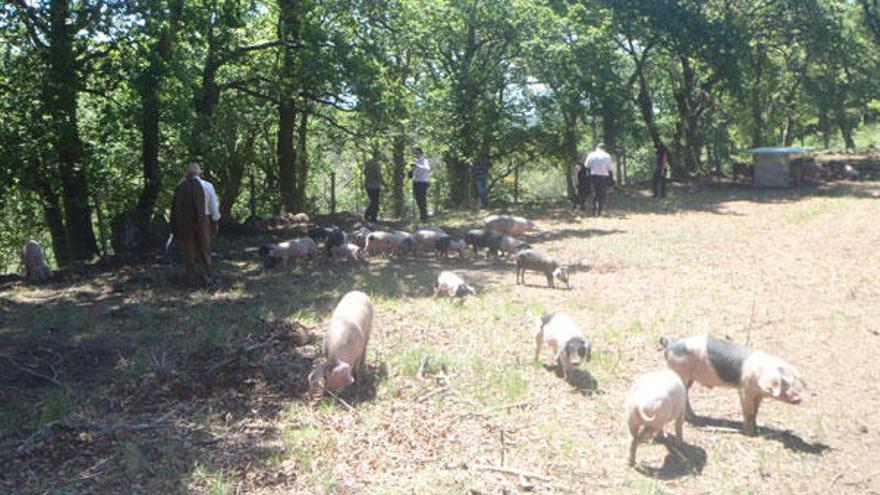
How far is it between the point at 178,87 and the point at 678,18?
15.5 m

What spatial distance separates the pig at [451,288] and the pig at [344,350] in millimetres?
2993

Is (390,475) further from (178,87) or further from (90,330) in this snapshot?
(178,87)

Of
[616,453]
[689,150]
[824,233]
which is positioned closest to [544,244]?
[824,233]

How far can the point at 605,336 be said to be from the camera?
845cm

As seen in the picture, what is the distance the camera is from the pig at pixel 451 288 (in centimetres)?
1034

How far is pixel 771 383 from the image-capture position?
573cm

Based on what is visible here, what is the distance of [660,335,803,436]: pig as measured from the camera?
5.75m

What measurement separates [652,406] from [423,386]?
2.31 metres

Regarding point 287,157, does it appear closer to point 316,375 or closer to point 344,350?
point 344,350

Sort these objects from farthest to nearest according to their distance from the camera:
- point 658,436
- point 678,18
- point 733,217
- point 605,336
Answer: point 678,18
point 733,217
point 605,336
point 658,436

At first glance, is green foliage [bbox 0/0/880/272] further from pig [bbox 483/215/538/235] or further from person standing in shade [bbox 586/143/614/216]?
person standing in shade [bbox 586/143/614/216]

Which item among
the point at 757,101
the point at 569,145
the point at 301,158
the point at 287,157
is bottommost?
the point at 287,157

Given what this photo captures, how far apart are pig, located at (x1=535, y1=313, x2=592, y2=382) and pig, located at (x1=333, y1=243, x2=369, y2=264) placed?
6.67 meters

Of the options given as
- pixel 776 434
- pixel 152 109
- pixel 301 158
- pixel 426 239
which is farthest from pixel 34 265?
pixel 301 158
